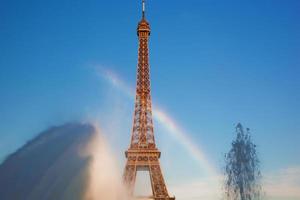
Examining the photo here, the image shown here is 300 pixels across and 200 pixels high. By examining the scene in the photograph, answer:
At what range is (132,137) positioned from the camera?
257 ft

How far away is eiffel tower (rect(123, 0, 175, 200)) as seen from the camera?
73.5 m

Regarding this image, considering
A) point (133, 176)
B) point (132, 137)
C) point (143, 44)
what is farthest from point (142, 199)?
point (143, 44)

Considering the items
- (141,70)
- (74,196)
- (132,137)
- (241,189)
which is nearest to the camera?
(74,196)

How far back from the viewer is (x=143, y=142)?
78312 millimetres

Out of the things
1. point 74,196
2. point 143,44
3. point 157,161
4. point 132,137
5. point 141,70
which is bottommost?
point 74,196

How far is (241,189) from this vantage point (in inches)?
1948

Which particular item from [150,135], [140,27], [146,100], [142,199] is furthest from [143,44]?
[142,199]

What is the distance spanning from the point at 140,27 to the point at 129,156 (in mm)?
28393

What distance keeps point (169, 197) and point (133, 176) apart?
24.4 feet

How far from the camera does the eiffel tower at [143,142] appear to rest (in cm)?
7350

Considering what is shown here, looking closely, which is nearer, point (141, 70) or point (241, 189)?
point (241, 189)

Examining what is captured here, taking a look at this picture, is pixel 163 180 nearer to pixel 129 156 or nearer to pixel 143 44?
pixel 129 156

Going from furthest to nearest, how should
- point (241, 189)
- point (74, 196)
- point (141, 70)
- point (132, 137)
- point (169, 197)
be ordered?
1. point (141, 70)
2. point (132, 137)
3. point (169, 197)
4. point (241, 189)
5. point (74, 196)

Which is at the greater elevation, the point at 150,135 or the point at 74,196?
the point at 150,135
